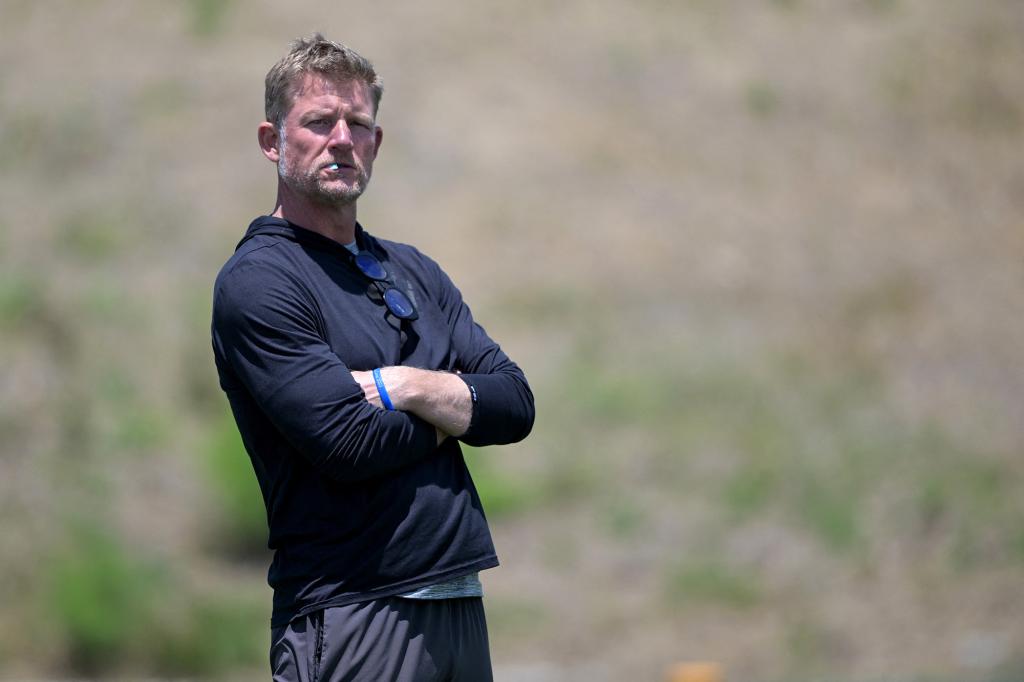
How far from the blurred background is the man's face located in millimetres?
6601

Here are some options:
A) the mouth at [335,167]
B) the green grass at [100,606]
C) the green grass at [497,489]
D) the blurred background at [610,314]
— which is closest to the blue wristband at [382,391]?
the mouth at [335,167]

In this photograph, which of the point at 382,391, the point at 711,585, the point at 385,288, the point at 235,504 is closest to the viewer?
the point at 382,391

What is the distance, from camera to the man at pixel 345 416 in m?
2.47

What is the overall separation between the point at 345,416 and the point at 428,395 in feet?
0.66

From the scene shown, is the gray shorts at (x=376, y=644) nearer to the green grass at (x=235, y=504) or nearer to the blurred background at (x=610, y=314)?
the blurred background at (x=610, y=314)

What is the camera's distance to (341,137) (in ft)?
8.67

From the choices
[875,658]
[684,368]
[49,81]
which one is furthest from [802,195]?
[49,81]

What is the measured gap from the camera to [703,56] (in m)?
15.9

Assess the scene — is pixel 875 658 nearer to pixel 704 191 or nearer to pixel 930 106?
pixel 704 191

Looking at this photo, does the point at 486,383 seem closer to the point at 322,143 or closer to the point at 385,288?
the point at 385,288

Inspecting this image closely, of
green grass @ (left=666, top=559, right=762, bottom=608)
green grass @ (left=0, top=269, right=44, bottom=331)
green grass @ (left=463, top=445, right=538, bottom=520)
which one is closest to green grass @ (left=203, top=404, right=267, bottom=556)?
green grass @ (left=463, top=445, right=538, bottom=520)

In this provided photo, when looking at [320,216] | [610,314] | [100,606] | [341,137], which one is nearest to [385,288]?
[320,216]

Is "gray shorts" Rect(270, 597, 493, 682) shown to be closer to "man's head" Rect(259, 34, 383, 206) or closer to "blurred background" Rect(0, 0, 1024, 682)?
"man's head" Rect(259, 34, 383, 206)

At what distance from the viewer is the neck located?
2711mm
